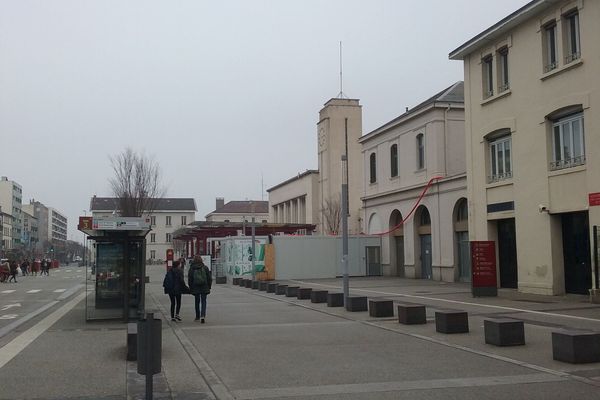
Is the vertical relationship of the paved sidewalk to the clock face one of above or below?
→ below

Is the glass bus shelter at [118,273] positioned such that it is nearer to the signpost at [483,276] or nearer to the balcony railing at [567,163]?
the signpost at [483,276]

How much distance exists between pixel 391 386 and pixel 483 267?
15687 mm

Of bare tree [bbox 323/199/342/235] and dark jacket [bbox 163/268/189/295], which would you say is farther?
bare tree [bbox 323/199/342/235]

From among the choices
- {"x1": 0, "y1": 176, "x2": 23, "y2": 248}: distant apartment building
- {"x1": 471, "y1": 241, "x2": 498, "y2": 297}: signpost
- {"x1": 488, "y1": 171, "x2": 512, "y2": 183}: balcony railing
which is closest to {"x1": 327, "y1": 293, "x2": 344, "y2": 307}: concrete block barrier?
{"x1": 471, "y1": 241, "x2": 498, "y2": 297}: signpost

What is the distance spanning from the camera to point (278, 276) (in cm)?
4059

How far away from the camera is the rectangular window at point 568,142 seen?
70.0 feet

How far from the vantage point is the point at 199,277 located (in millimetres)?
15953

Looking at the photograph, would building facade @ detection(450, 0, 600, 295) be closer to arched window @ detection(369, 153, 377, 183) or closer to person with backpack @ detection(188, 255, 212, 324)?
person with backpack @ detection(188, 255, 212, 324)

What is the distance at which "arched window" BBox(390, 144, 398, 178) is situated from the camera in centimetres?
4094

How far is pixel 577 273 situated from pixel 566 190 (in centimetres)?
288

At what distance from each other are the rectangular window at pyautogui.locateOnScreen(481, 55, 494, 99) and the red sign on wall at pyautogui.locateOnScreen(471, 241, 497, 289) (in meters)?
7.12

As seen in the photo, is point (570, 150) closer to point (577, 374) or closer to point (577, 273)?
point (577, 273)

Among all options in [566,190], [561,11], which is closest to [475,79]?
[561,11]

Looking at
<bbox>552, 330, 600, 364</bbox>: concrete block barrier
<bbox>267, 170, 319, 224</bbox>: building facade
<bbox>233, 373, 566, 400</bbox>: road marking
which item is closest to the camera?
<bbox>233, 373, 566, 400</bbox>: road marking
